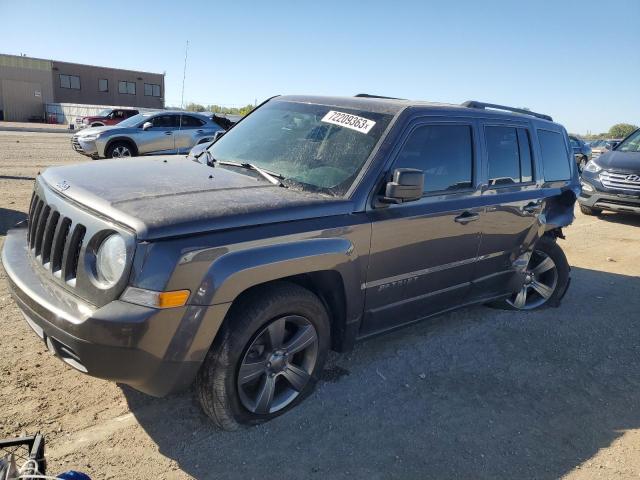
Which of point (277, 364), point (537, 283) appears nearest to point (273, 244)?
point (277, 364)

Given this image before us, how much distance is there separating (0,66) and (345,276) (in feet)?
179

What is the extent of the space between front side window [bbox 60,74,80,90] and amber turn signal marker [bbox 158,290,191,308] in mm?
56339

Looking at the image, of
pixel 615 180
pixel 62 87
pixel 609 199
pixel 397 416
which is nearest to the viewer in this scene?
pixel 397 416

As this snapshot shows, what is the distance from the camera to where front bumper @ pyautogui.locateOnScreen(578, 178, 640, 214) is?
9613 mm

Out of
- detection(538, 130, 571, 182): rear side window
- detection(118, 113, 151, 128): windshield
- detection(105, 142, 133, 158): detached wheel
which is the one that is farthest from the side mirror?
detection(118, 113, 151, 128): windshield

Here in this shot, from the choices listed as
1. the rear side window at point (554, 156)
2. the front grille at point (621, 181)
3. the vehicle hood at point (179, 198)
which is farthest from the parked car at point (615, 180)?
the vehicle hood at point (179, 198)

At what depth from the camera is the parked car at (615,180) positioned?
961 cm

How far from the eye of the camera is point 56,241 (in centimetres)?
268

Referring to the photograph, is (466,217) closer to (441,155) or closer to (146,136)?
(441,155)

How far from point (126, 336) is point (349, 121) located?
2109 millimetres

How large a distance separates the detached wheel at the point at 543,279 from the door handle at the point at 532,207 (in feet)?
1.52

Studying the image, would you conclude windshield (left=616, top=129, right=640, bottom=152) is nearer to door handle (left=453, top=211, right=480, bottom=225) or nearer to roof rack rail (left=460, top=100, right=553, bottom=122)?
roof rack rail (left=460, top=100, right=553, bottom=122)

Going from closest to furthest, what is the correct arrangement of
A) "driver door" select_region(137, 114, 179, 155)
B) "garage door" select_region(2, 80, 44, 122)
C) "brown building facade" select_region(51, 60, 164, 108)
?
"driver door" select_region(137, 114, 179, 155), "garage door" select_region(2, 80, 44, 122), "brown building facade" select_region(51, 60, 164, 108)

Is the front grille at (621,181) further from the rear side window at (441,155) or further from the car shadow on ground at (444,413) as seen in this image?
the rear side window at (441,155)
